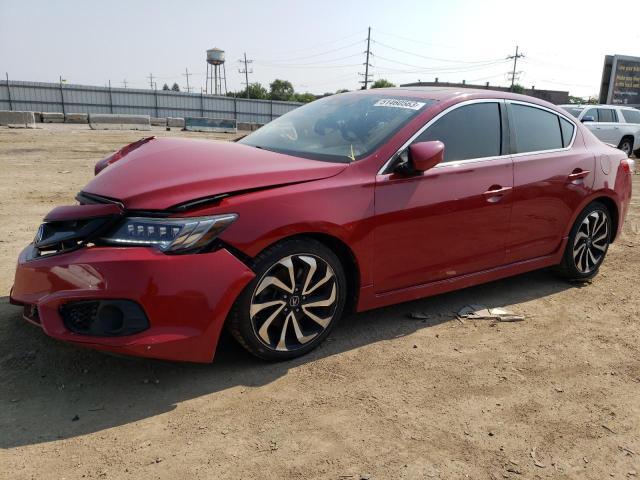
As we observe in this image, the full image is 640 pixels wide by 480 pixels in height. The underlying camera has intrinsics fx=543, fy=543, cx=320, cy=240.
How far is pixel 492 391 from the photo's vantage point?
10.1 ft

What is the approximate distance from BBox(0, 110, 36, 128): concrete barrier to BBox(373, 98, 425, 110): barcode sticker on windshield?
23042mm

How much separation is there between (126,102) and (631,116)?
101 ft

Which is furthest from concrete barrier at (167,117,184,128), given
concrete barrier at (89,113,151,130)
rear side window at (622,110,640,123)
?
rear side window at (622,110,640,123)

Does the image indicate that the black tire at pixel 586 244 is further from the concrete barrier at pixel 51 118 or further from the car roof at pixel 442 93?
the concrete barrier at pixel 51 118

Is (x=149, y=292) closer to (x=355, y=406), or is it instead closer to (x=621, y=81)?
(x=355, y=406)

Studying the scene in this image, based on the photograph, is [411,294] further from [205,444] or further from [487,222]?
[205,444]

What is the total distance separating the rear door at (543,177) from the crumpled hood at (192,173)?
5.51 ft

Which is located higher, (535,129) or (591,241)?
(535,129)

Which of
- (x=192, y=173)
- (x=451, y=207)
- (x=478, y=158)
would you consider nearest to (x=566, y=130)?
(x=478, y=158)

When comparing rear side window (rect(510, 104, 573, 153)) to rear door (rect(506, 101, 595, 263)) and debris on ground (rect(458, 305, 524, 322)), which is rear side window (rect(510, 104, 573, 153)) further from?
debris on ground (rect(458, 305, 524, 322))

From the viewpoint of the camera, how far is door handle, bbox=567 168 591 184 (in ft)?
14.9

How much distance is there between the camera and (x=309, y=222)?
10.2 ft

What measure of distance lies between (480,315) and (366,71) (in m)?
76.3

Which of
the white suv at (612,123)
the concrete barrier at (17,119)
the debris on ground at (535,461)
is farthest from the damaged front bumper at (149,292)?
the concrete barrier at (17,119)
